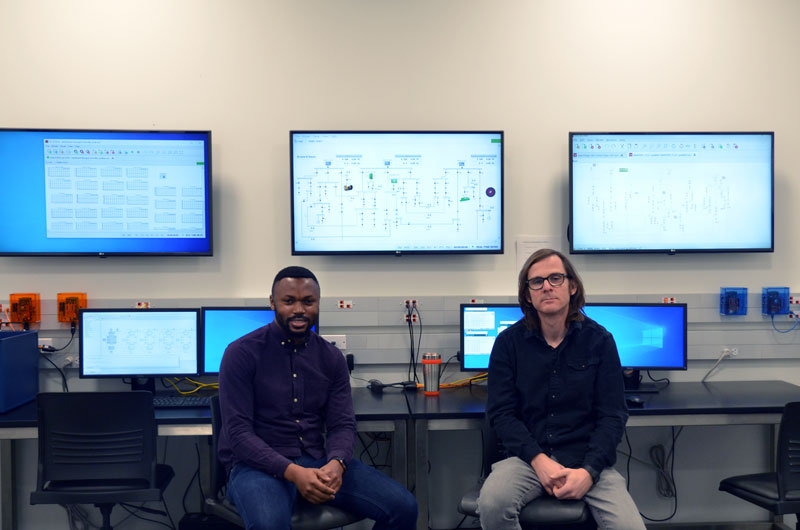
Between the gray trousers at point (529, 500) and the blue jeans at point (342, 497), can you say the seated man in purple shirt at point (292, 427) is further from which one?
the gray trousers at point (529, 500)

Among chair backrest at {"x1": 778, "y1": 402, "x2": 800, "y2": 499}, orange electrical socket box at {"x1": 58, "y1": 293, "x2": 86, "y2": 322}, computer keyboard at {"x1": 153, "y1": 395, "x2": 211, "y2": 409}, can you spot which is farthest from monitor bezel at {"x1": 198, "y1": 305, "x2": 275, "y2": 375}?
chair backrest at {"x1": 778, "y1": 402, "x2": 800, "y2": 499}

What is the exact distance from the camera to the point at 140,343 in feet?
9.74

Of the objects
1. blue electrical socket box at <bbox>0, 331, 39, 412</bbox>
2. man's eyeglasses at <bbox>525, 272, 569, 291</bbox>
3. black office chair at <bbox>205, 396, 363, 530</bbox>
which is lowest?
black office chair at <bbox>205, 396, 363, 530</bbox>

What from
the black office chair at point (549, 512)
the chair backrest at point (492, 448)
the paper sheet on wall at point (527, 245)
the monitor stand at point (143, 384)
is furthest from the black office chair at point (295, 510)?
the paper sheet on wall at point (527, 245)

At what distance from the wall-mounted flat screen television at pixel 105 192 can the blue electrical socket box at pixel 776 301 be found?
2762 millimetres

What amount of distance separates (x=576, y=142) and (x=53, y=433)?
2574 mm

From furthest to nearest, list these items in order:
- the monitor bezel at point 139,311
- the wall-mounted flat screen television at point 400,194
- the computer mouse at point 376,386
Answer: the wall-mounted flat screen television at point 400,194 → the computer mouse at point 376,386 → the monitor bezel at point 139,311

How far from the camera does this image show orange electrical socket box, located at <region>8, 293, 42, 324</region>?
3.04m

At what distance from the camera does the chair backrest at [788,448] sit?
2.27m

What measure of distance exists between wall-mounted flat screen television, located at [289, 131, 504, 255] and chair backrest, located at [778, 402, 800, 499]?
139 cm

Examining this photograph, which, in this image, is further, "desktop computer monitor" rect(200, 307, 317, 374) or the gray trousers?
"desktop computer monitor" rect(200, 307, 317, 374)

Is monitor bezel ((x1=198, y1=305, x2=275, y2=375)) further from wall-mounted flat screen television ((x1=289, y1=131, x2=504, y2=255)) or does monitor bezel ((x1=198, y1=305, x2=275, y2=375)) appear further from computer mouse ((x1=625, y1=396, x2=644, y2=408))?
computer mouse ((x1=625, y1=396, x2=644, y2=408))

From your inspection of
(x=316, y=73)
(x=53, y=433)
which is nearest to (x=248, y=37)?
(x=316, y=73)

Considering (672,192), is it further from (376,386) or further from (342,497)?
(342,497)
